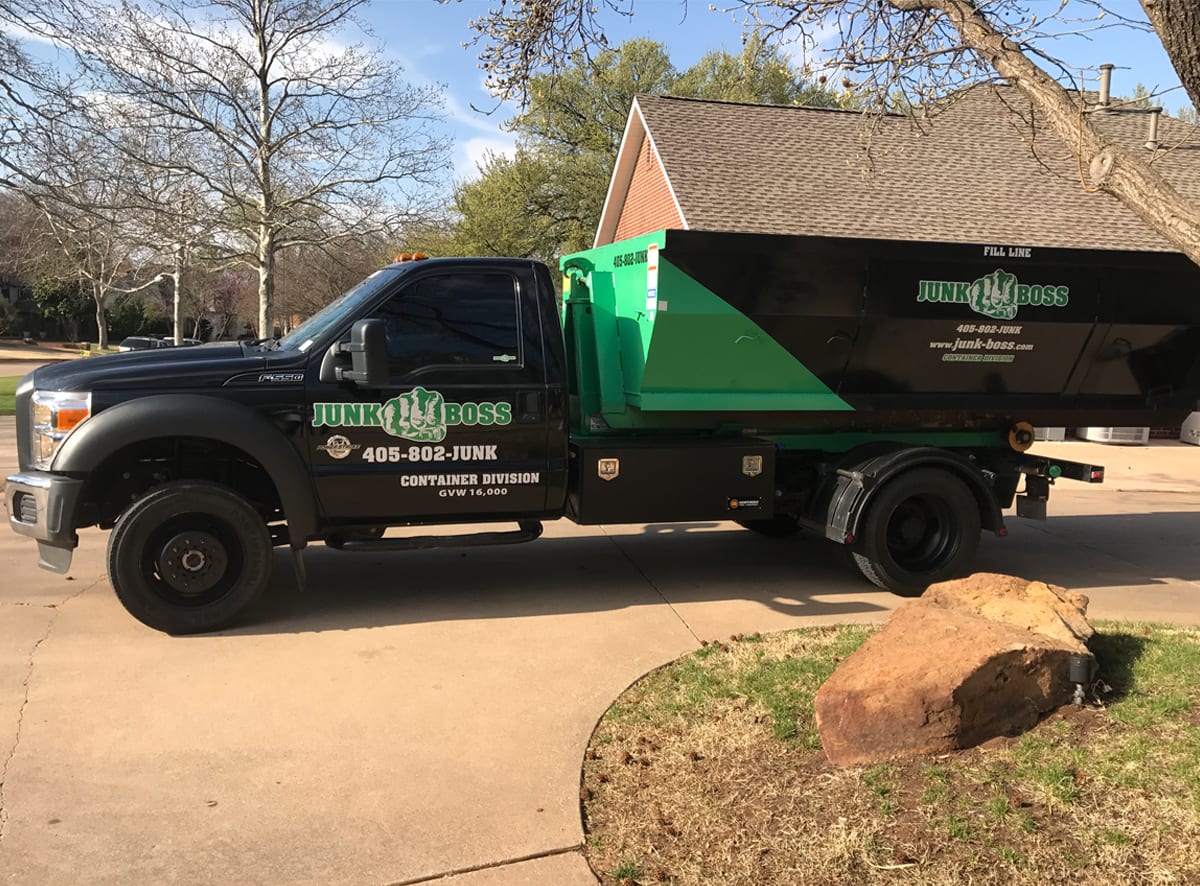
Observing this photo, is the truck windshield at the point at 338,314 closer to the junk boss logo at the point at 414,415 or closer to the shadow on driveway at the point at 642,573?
the junk boss logo at the point at 414,415

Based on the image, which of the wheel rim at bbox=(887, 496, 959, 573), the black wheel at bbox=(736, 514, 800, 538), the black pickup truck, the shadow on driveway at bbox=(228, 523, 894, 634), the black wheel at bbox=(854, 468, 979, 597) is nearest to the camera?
the black pickup truck

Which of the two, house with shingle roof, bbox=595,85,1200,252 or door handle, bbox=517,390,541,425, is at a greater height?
house with shingle roof, bbox=595,85,1200,252

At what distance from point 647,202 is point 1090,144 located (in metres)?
16.7

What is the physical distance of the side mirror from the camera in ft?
16.6

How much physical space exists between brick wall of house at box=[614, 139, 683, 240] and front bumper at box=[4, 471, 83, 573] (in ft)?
41.9

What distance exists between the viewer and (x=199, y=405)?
5.09m

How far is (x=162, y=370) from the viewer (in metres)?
5.20

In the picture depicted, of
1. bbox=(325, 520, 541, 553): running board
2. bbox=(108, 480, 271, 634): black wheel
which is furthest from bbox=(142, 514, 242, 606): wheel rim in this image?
bbox=(325, 520, 541, 553): running board

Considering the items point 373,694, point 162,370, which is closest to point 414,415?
point 162,370

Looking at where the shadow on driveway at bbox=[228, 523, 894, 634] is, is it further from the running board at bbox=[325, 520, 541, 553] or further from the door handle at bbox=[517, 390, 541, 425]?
the door handle at bbox=[517, 390, 541, 425]

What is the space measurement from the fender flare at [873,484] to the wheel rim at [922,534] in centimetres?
26

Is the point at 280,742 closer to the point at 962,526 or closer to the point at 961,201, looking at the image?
the point at 962,526

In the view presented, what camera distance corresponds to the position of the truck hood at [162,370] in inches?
202

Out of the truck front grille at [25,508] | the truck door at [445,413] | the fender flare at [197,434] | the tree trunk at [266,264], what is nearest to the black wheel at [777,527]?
the truck door at [445,413]
